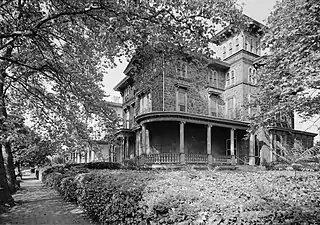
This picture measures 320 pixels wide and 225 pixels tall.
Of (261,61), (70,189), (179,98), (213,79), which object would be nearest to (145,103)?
(179,98)

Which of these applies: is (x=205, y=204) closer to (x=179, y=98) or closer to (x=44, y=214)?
(x=44, y=214)

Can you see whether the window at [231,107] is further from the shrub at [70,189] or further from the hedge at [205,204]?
the hedge at [205,204]

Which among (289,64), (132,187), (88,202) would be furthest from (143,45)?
(289,64)

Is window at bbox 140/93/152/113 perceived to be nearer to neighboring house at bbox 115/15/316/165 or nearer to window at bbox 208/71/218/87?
neighboring house at bbox 115/15/316/165

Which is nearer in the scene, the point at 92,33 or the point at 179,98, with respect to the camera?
the point at 92,33

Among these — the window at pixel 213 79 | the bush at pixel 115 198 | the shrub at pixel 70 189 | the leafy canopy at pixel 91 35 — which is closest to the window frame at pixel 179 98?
the window at pixel 213 79

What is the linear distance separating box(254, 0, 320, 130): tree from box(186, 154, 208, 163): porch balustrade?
7.82m

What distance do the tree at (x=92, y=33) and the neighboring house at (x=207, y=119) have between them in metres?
8.96

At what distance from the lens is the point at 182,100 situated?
24094 millimetres

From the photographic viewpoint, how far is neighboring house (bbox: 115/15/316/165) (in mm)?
21327

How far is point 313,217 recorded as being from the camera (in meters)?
2.42

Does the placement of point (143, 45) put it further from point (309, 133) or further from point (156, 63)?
point (309, 133)

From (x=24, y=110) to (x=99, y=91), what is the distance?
5965 mm

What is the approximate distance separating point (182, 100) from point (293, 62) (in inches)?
490
